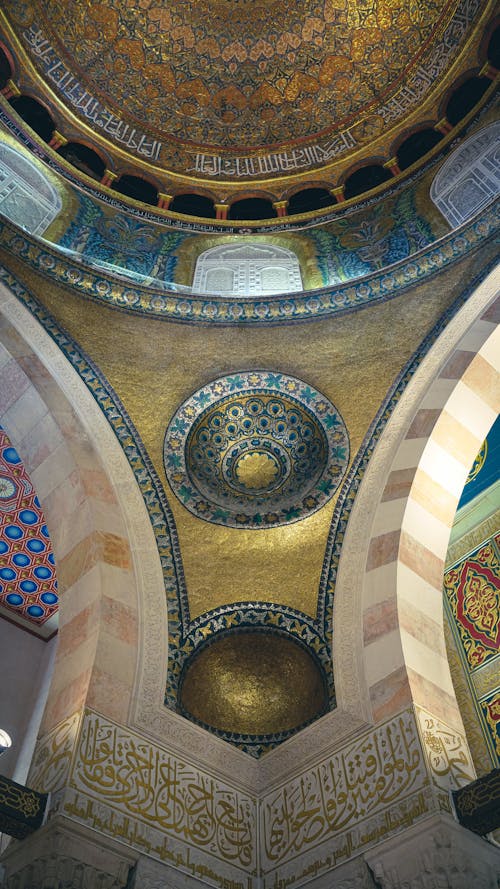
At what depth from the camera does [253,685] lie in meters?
4.26

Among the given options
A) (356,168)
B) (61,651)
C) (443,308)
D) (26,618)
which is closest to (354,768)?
(61,651)

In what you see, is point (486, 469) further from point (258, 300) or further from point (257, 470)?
point (258, 300)

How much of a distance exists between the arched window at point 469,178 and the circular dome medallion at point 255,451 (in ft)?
5.43

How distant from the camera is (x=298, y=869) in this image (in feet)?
11.1

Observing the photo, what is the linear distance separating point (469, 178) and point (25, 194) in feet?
10.2

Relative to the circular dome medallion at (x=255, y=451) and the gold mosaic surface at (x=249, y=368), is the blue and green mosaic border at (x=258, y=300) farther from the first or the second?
the circular dome medallion at (x=255, y=451)

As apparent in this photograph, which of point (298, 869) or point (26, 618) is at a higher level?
point (26, 618)

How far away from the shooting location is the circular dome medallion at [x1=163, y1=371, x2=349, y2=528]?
15.5 ft

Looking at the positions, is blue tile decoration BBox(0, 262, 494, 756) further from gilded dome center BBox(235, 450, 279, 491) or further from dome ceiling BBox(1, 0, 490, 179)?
dome ceiling BBox(1, 0, 490, 179)

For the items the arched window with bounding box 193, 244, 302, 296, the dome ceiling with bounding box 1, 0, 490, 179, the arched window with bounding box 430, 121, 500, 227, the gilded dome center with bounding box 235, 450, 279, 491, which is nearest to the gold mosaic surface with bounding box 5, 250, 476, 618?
the gilded dome center with bounding box 235, 450, 279, 491

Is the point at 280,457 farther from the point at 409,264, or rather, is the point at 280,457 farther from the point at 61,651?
the point at 61,651

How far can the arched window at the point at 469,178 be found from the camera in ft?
16.8

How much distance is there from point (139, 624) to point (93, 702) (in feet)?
1.95

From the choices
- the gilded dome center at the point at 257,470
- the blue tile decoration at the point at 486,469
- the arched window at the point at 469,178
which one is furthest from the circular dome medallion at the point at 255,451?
the arched window at the point at 469,178
